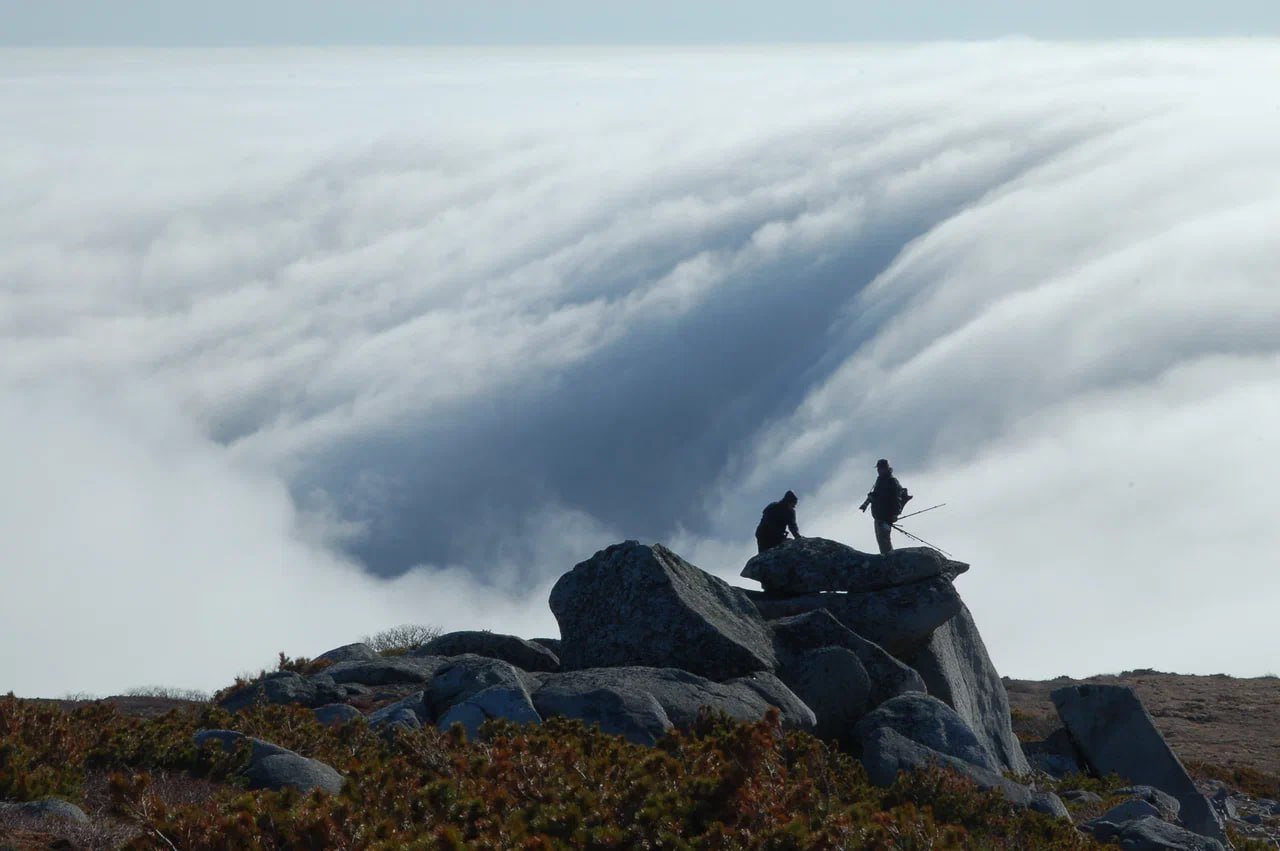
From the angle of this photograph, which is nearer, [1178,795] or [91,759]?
[91,759]

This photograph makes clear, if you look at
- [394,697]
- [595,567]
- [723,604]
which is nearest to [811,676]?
[723,604]

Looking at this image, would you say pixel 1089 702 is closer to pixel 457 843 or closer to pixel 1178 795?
pixel 1178 795

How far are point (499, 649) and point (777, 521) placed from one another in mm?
6803

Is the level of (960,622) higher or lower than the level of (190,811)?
higher

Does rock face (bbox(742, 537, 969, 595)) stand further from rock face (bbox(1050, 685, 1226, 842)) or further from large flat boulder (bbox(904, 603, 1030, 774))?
rock face (bbox(1050, 685, 1226, 842))

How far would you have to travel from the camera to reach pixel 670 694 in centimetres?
1459

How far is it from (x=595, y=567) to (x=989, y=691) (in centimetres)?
843

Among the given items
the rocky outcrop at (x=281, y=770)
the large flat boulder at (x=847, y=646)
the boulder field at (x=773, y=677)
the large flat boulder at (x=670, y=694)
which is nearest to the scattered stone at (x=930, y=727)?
the boulder field at (x=773, y=677)

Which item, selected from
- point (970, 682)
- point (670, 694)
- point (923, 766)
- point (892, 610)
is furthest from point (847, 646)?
point (670, 694)

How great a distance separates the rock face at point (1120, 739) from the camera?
2139 centimetres

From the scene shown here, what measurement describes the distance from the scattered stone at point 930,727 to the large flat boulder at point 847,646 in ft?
4.55

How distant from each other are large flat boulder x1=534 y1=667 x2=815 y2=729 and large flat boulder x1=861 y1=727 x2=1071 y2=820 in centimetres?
102

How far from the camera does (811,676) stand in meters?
17.3

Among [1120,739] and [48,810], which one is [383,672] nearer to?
[48,810]
